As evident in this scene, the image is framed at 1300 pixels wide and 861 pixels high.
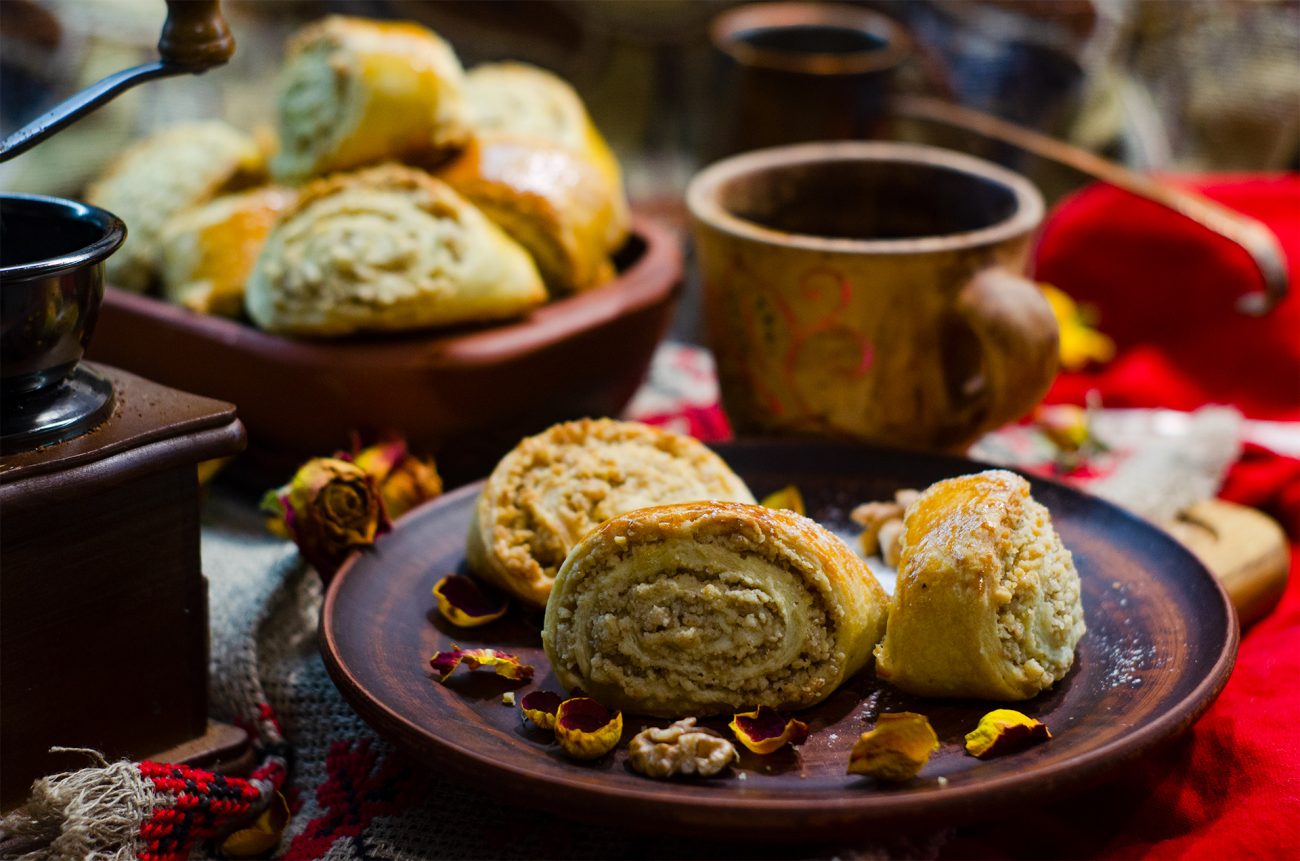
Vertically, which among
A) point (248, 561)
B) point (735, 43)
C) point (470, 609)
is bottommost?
point (248, 561)


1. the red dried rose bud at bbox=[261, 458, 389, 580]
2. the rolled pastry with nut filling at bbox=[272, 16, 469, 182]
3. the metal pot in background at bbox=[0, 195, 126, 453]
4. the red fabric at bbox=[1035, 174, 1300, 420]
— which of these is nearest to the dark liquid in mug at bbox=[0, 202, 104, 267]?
the metal pot in background at bbox=[0, 195, 126, 453]

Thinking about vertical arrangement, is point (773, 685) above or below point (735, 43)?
below

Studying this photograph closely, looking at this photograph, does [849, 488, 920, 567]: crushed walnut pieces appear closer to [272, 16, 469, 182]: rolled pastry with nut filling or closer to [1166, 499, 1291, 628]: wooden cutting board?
[1166, 499, 1291, 628]: wooden cutting board

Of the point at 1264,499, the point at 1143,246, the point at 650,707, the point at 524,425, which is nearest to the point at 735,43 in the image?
the point at 1143,246

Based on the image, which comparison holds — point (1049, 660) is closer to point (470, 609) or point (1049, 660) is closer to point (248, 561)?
point (470, 609)

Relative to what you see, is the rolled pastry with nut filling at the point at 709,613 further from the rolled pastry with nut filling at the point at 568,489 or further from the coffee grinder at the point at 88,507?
the coffee grinder at the point at 88,507

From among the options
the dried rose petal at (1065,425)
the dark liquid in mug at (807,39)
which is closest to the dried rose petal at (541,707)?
the dried rose petal at (1065,425)
